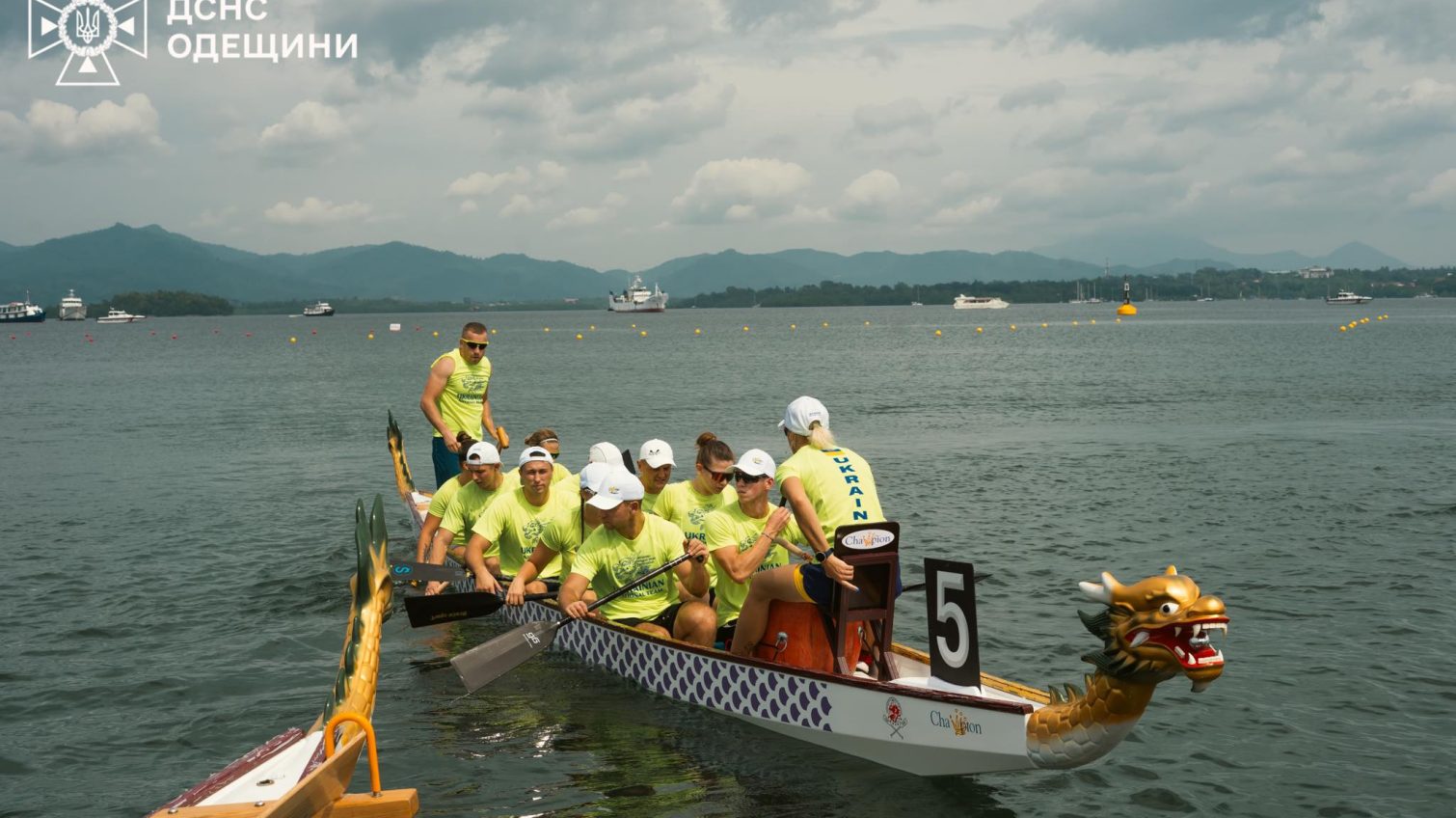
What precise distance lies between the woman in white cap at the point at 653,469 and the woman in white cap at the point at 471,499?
4.95ft

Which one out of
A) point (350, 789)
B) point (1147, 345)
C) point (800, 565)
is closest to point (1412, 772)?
point (800, 565)

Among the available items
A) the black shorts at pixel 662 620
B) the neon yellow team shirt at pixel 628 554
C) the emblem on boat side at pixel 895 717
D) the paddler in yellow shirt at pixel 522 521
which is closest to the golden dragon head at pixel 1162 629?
the emblem on boat side at pixel 895 717

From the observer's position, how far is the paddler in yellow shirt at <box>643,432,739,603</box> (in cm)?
1070

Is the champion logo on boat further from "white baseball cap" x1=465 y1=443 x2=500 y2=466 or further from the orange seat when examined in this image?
"white baseball cap" x1=465 y1=443 x2=500 y2=466

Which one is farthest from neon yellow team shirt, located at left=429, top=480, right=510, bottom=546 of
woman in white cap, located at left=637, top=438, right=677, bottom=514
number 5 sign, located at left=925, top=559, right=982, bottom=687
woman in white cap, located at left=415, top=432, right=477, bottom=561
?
number 5 sign, located at left=925, top=559, right=982, bottom=687

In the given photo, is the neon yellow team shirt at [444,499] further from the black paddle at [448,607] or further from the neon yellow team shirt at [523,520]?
the black paddle at [448,607]

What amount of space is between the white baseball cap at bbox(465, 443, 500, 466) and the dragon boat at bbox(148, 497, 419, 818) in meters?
5.01

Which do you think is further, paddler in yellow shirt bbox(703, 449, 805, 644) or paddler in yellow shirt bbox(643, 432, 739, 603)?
paddler in yellow shirt bbox(643, 432, 739, 603)

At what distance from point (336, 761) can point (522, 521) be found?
5.93m

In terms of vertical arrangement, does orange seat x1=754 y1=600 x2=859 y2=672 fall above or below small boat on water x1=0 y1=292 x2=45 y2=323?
below

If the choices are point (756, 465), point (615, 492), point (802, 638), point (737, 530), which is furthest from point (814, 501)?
point (615, 492)

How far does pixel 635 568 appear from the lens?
10680mm

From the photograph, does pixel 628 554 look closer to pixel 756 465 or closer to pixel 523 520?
pixel 756 465

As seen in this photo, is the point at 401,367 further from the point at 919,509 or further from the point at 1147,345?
the point at 919,509
